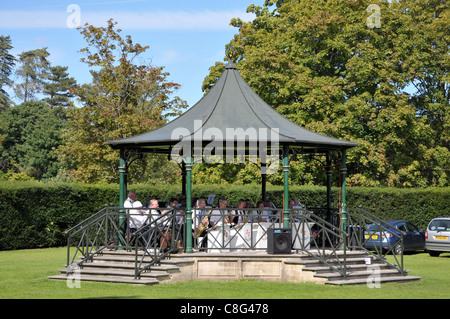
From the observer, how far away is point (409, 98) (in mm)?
37906

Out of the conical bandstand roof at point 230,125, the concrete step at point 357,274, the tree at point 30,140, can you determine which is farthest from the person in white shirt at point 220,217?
the tree at point 30,140

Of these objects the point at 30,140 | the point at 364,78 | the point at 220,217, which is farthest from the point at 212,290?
the point at 30,140

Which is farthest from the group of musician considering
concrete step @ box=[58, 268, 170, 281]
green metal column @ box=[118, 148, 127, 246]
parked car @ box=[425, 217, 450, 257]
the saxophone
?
parked car @ box=[425, 217, 450, 257]

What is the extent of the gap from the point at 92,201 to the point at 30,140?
33552 millimetres

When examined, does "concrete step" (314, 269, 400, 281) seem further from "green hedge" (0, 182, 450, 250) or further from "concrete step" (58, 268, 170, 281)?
"green hedge" (0, 182, 450, 250)

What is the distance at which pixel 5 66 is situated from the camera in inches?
2667

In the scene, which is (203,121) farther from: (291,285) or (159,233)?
(291,285)

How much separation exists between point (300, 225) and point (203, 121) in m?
3.79

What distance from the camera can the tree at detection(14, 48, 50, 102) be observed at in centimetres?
7088

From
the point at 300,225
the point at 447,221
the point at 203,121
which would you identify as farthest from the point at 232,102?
the point at 447,221

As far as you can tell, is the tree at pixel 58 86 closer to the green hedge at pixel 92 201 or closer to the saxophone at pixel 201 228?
the green hedge at pixel 92 201

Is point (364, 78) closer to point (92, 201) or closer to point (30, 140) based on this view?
point (92, 201)

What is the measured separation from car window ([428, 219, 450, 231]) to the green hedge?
17.1 ft

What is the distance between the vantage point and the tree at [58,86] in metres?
72.7
